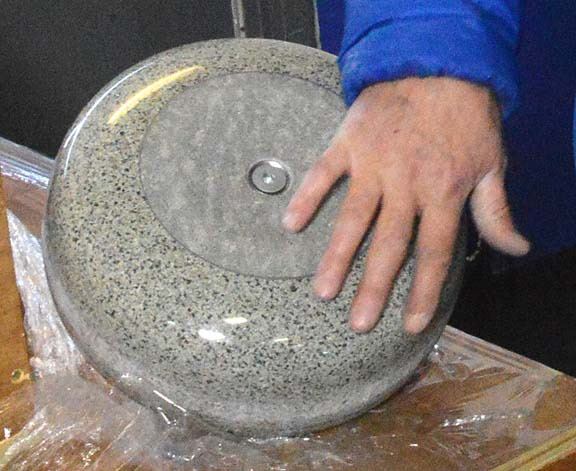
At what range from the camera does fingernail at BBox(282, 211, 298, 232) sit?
686 millimetres

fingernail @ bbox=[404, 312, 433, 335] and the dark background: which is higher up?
fingernail @ bbox=[404, 312, 433, 335]

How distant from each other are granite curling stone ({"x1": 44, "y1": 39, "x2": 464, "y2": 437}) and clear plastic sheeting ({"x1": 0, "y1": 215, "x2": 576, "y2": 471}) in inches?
2.1

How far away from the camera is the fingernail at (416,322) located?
701 mm

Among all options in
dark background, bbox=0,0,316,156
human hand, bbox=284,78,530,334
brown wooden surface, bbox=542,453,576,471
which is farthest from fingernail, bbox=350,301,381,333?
dark background, bbox=0,0,316,156

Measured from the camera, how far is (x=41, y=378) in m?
0.88

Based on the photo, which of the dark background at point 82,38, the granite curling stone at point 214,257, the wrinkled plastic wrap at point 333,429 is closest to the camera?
the granite curling stone at point 214,257

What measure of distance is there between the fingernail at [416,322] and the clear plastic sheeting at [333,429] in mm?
153

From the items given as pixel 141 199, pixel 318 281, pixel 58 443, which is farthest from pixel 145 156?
pixel 58 443

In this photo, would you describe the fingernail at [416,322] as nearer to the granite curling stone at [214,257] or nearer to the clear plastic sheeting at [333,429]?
the granite curling stone at [214,257]

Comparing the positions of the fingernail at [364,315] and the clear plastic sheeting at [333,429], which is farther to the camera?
the clear plastic sheeting at [333,429]

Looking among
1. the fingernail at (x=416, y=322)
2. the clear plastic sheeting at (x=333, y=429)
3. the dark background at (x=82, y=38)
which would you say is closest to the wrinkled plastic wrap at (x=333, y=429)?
the clear plastic sheeting at (x=333, y=429)

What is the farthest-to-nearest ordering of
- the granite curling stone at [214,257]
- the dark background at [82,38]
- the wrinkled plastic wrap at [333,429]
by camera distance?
the dark background at [82,38], the wrinkled plastic wrap at [333,429], the granite curling stone at [214,257]

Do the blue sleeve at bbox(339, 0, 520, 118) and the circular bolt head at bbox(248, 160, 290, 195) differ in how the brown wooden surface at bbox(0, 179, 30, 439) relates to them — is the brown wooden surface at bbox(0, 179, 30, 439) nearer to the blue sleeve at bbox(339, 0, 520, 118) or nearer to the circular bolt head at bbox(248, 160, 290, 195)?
the circular bolt head at bbox(248, 160, 290, 195)

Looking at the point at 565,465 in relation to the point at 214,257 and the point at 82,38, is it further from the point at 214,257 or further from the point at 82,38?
the point at 82,38
